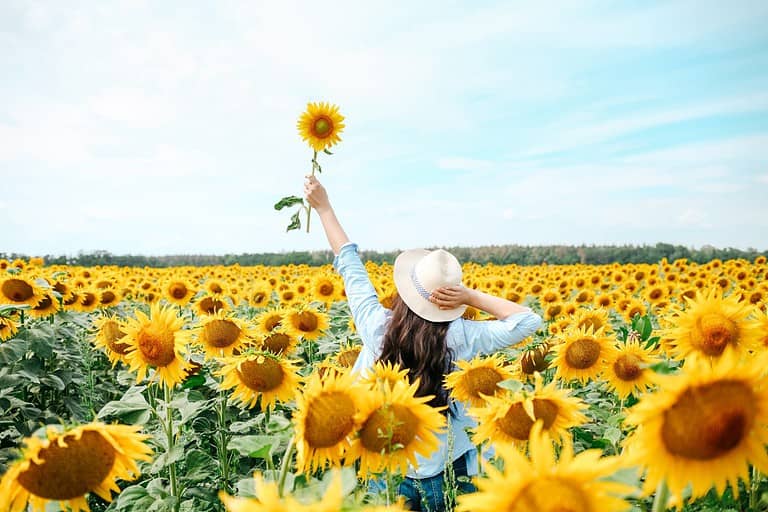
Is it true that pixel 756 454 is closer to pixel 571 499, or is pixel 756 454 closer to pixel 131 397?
pixel 571 499

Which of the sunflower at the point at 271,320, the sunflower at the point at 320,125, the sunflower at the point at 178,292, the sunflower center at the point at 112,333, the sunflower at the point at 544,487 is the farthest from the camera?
the sunflower at the point at 178,292

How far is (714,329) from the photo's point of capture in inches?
101

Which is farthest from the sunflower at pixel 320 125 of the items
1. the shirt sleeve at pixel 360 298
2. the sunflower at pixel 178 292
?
the sunflower at pixel 178 292

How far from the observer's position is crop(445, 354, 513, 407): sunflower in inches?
109

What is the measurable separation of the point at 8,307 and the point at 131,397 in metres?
1.46

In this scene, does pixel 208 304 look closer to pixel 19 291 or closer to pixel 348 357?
pixel 19 291

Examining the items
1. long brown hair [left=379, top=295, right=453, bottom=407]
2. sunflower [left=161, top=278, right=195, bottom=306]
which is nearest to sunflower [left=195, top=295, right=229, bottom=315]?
sunflower [left=161, top=278, right=195, bottom=306]

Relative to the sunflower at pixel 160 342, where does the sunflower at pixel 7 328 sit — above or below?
below

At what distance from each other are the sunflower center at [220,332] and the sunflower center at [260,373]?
3.49 ft

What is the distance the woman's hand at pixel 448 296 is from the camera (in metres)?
3.43

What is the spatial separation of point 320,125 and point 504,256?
3127cm

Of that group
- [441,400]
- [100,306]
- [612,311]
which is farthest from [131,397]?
[612,311]

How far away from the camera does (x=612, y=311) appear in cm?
986

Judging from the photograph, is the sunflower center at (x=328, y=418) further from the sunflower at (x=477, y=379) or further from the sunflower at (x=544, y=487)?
the sunflower at (x=477, y=379)
